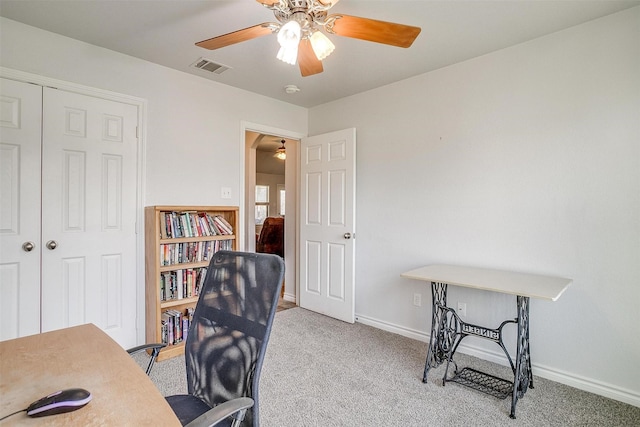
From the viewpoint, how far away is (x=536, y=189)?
93.2 inches

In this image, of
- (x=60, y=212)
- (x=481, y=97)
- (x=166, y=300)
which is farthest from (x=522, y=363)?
(x=60, y=212)

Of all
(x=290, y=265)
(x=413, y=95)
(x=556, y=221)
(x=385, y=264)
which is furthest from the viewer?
(x=290, y=265)

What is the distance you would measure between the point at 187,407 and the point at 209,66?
2.63m

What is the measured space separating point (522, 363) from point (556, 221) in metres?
1.00

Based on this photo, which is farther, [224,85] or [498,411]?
[224,85]

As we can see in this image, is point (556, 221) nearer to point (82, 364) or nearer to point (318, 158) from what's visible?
point (318, 158)

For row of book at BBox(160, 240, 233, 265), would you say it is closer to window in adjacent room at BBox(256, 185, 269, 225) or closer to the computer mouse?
the computer mouse

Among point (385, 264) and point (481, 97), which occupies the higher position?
point (481, 97)

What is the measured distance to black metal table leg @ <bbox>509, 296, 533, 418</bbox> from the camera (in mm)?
1924

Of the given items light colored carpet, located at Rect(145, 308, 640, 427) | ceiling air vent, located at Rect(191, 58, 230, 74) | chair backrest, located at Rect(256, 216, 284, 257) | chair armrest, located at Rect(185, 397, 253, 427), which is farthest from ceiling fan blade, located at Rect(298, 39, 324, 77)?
chair backrest, located at Rect(256, 216, 284, 257)

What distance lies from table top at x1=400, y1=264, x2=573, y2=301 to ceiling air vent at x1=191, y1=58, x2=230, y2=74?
93.0 inches

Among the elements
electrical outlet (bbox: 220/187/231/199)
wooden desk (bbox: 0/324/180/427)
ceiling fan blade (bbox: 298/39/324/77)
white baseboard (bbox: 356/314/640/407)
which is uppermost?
ceiling fan blade (bbox: 298/39/324/77)

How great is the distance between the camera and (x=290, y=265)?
4.36 m

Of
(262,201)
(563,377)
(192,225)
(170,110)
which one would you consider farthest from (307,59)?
(262,201)
